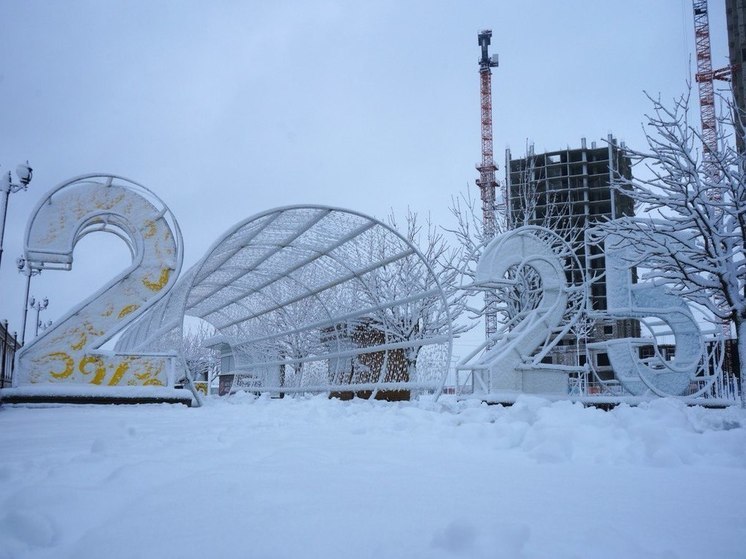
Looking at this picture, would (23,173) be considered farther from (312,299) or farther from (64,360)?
(312,299)

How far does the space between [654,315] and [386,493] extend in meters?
12.2

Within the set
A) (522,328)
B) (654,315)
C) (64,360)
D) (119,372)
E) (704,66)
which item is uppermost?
(704,66)

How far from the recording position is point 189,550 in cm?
198

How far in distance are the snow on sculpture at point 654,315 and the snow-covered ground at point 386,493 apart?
29.4 feet

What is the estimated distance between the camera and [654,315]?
1323cm

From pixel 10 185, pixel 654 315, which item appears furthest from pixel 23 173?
pixel 654 315

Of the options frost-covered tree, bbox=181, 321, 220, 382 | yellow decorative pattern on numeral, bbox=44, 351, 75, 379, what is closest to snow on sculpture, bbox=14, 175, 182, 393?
yellow decorative pattern on numeral, bbox=44, 351, 75, 379

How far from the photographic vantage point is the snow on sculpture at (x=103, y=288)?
10648 millimetres

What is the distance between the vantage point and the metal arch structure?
412 inches

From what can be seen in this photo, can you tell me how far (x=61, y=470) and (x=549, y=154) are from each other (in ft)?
234

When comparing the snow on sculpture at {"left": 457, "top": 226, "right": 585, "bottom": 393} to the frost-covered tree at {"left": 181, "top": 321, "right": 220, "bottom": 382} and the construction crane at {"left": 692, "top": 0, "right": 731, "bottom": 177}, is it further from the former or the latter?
the construction crane at {"left": 692, "top": 0, "right": 731, "bottom": 177}

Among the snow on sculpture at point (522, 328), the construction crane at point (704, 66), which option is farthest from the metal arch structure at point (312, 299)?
the construction crane at point (704, 66)

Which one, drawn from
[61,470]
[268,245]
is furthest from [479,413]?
[268,245]

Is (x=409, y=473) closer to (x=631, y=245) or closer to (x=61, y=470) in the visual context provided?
(x=61, y=470)
